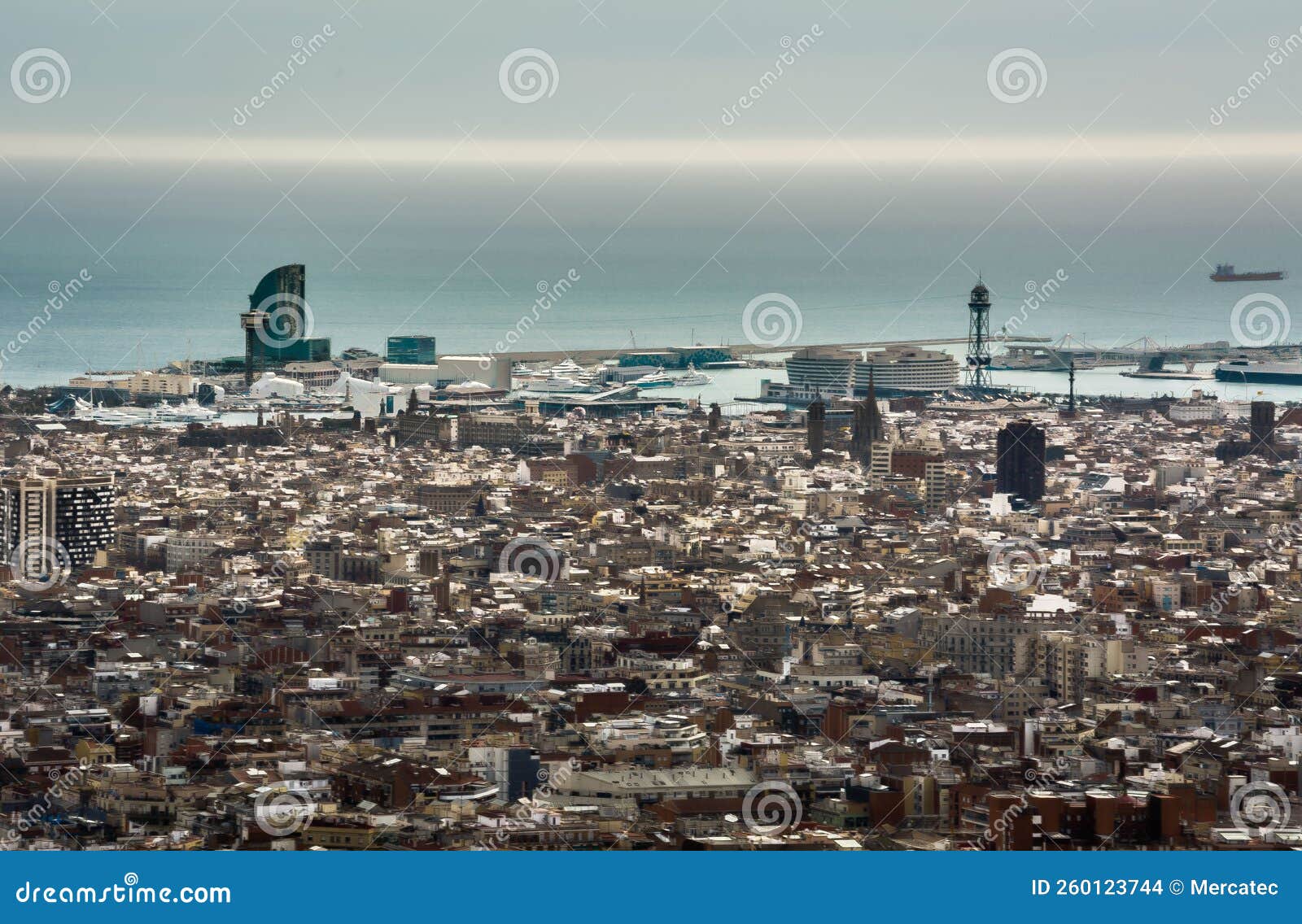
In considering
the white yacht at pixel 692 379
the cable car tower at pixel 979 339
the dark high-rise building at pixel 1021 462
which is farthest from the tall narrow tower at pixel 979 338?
the dark high-rise building at pixel 1021 462

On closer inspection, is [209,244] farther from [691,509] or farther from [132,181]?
[691,509]

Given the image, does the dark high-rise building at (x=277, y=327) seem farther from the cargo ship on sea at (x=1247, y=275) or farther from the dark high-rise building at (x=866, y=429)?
the cargo ship on sea at (x=1247, y=275)

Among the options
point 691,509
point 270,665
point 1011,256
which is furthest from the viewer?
point 1011,256

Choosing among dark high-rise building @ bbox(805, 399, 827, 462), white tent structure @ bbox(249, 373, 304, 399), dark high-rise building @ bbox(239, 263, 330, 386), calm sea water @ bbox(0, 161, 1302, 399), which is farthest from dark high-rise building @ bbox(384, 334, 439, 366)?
dark high-rise building @ bbox(805, 399, 827, 462)

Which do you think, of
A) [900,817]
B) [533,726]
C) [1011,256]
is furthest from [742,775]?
[1011,256]

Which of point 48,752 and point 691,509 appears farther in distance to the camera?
point 691,509

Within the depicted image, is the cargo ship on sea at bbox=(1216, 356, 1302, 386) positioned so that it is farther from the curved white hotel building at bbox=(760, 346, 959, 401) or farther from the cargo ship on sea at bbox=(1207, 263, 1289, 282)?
the curved white hotel building at bbox=(760, 346, 959, 401)

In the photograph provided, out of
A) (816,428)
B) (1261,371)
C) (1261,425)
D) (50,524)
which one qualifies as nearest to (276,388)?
(816,428)
